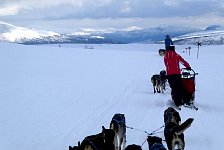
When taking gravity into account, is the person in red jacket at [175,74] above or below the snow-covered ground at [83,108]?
above

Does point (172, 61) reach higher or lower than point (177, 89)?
higher

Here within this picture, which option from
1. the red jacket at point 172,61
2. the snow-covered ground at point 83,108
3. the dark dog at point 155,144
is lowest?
the snow-covered ground at point 83,108

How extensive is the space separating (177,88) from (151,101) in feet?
5.27

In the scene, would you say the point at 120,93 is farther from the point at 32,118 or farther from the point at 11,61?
the point at 11,61

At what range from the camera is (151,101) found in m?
11.4

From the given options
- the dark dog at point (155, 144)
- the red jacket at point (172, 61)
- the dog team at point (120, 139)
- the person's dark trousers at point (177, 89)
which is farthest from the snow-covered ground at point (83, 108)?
the red jacket at point (172, 61)

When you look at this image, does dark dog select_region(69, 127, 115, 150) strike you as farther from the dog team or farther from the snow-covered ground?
the snow-covered ground

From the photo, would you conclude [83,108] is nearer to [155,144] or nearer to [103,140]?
[103,140]

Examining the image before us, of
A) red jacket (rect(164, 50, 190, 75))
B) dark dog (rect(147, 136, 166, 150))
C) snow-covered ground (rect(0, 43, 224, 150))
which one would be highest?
red jacket (rect(164, 50, 190, 75))

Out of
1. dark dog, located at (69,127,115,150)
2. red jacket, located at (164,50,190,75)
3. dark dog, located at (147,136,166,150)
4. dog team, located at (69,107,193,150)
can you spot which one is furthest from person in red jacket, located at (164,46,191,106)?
dark dog, located at (69,127,115,150)

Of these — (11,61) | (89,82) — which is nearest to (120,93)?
(89,82)

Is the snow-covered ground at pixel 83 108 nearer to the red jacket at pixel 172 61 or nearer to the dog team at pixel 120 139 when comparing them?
the dog team at pixel 120 139

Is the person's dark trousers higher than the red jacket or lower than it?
lower

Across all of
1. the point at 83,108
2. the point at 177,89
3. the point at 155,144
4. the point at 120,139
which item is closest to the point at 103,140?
the point at 120,139
